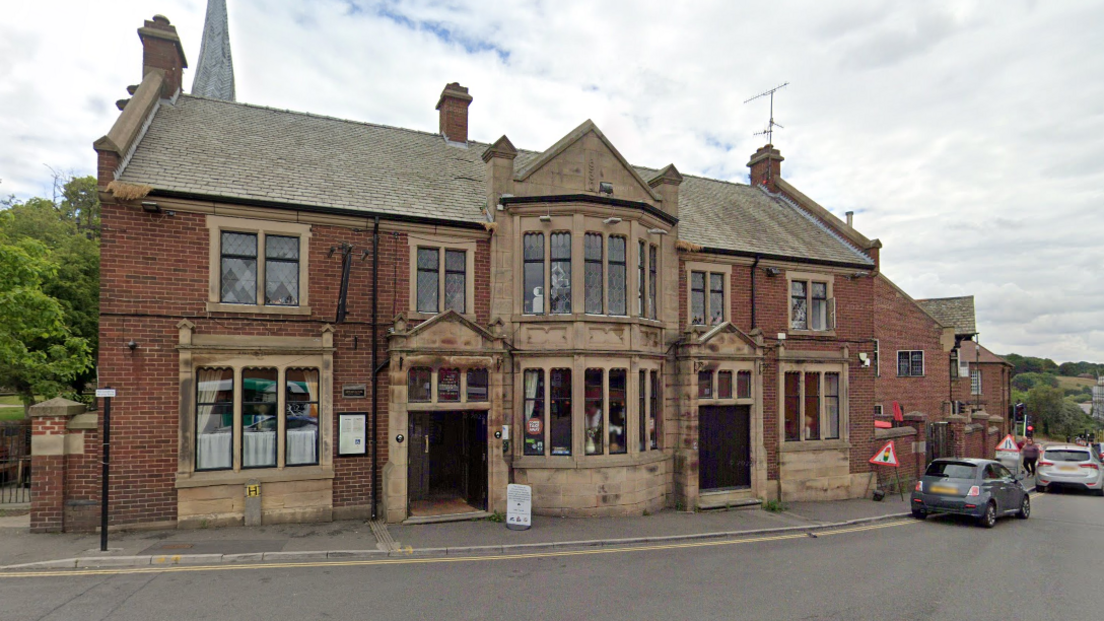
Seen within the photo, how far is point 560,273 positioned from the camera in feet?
48.0

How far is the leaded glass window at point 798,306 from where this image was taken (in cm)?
1867

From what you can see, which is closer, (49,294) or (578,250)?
(578,250)

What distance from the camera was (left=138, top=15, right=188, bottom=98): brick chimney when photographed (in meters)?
16.3

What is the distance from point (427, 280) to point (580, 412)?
480cm

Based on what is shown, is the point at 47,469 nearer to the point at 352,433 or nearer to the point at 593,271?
the point at 352,433

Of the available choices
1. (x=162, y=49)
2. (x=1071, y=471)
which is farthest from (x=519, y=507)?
(x=1071, y=471)

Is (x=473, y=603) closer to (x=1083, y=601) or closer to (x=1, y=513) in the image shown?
(x=1083, y=601)

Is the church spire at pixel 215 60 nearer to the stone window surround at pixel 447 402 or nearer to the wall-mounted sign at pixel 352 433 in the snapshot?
the wall-mounted sign at pixel 352 433

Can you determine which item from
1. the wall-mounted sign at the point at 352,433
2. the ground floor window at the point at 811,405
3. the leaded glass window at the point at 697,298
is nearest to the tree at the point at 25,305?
the wall-mounted sign at the point at 352,433

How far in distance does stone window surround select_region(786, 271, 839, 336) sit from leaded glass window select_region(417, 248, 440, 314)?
426 inches

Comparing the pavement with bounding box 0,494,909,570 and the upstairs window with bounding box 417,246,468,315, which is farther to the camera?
the upstairs window with bounding box 417,246,468,315

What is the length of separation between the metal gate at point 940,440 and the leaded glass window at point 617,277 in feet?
49.7

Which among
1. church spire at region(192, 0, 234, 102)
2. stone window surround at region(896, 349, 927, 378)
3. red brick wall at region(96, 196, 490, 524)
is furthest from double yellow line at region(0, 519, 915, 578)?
church spire at region(192, 0, 234, 102)

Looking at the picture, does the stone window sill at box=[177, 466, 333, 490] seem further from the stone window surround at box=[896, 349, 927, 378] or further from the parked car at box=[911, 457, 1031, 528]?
the stone window surround at box=[896, 349, 927, 378]
